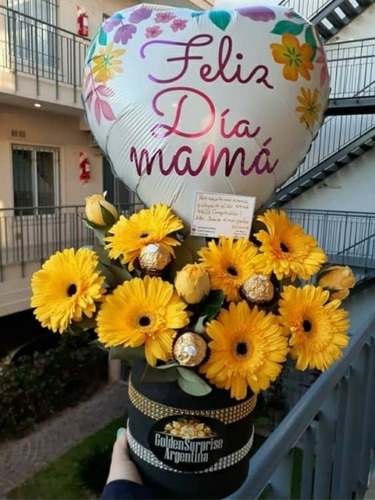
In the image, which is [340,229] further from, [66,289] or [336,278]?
[66,289]

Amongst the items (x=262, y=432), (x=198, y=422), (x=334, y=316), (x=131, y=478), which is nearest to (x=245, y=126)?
(x=334, y=316)

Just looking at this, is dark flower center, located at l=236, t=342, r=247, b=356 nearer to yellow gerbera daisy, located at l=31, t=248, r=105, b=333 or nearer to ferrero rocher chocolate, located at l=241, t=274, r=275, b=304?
ferrero rocher chocolate, located at l=241, t=274, r=275, b=304

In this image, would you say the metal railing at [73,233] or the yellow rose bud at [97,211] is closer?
the yellow rose bud at [97,211]

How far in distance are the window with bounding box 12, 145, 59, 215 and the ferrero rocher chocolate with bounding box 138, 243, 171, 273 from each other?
497 cm

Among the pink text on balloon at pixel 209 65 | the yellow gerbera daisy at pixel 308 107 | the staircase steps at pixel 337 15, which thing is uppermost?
the staircase steps at pixel 337 15

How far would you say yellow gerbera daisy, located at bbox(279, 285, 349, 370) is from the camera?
673 millimetres

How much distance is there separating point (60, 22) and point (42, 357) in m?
4.32

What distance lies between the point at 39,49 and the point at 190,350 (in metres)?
5.58

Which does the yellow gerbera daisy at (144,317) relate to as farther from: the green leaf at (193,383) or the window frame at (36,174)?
the window frame at (36,174)

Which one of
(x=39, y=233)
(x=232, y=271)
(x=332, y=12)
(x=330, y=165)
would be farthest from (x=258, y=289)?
(x=332, y=12)

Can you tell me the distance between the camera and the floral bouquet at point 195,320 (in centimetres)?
63

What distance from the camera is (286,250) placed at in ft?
2.40

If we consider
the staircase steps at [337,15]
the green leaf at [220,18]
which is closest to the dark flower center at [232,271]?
the green leaf at [220,18]

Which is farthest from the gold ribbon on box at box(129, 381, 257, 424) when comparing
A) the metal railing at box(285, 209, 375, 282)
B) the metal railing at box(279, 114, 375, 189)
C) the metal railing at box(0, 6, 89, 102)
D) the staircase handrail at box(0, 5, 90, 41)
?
the metal railing at box(279, 114, 375, 189)
